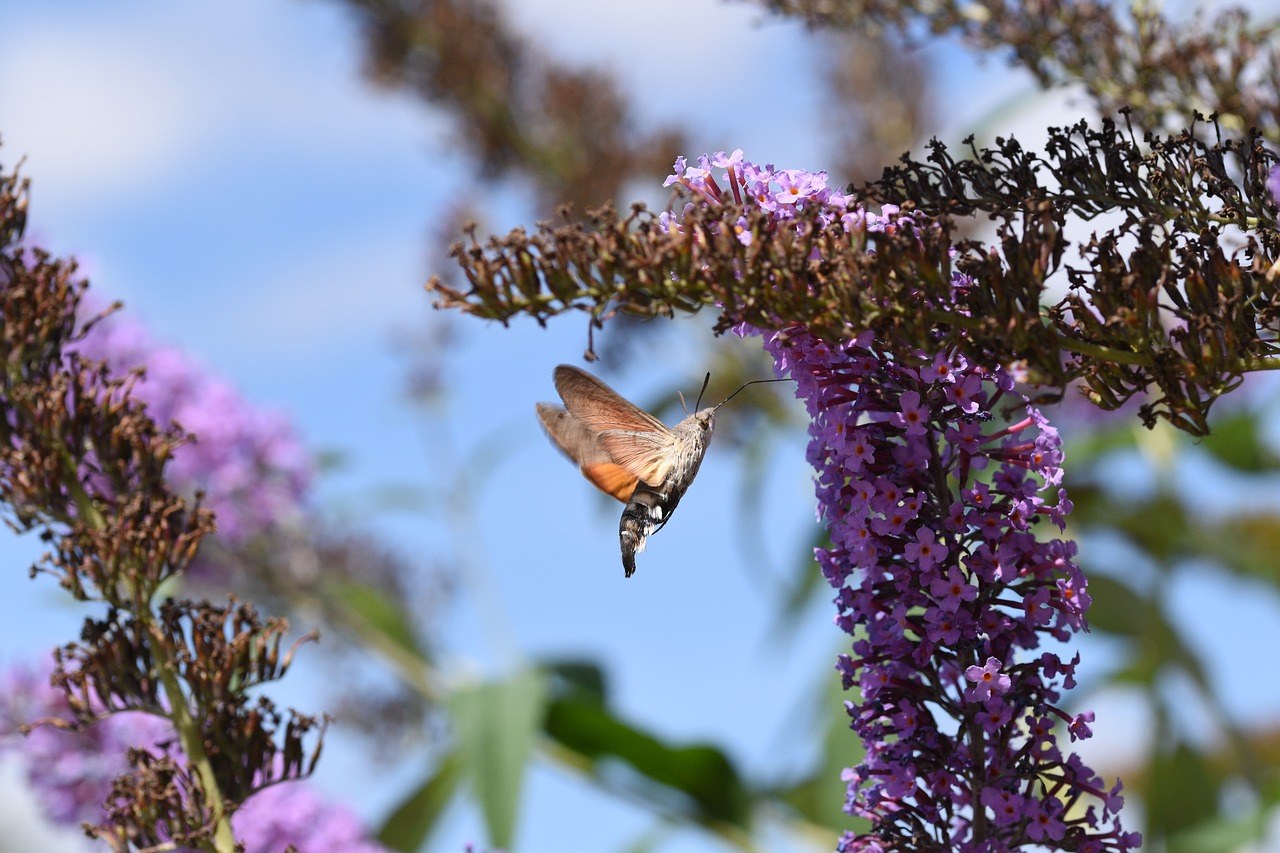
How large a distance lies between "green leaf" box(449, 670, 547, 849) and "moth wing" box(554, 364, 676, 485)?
1.64 meters

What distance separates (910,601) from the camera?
172 centimetres

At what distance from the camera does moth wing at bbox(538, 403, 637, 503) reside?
225 centimetres

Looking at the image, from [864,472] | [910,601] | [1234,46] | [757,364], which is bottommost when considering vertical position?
[910,601]

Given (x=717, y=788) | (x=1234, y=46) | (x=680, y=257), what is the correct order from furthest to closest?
(x=717, y=788)
(x=1234, y=46)
(x=680, y=257)

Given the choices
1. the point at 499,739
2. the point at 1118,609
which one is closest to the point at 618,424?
the point at 499,739

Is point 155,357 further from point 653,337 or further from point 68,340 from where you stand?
point 68,340

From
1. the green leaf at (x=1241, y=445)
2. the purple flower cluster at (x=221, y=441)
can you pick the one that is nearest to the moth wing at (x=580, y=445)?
the purple flower cluster at (x=221, y=441)

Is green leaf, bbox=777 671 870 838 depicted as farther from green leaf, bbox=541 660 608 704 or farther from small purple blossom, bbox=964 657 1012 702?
small purple blossom, bbox=964 657 1012 702

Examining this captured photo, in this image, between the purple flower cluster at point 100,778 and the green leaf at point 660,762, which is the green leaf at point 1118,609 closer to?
the green leaf at point 660,762

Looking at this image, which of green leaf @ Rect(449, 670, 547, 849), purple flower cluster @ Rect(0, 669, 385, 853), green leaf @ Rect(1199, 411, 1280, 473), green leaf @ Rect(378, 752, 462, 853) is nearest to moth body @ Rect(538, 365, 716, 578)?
purple flower cluster @ Rect(0, 669, 385, 853)

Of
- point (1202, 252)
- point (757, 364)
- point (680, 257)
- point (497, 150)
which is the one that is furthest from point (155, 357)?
point (1202, 252)

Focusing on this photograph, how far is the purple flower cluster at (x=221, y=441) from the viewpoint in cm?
452

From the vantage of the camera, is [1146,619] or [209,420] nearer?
[1146,619]

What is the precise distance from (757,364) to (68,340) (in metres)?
3.12
